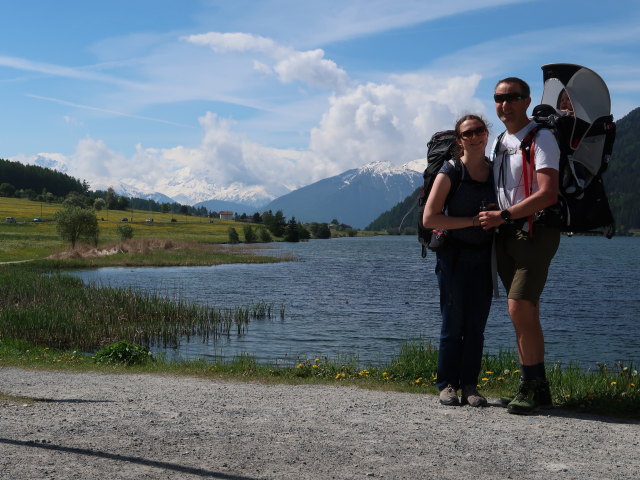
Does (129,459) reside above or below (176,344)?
above

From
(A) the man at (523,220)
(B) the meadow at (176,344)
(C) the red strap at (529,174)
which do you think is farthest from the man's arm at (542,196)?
(B) the meadow at (176,344)

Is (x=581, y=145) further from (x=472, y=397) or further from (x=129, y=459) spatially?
(x=129, y=459)

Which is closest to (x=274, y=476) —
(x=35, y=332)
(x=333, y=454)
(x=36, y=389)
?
(x=333, y=454)

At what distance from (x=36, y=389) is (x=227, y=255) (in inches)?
2931

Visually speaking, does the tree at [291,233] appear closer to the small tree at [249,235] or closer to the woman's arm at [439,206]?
the small tree at [249,235]

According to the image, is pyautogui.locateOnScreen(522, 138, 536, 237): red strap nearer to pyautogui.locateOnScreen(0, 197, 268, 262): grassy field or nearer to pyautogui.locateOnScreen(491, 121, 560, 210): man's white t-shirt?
pyautogui.locateOnScreen(491, 121, 560, 210): man's white t-shirt

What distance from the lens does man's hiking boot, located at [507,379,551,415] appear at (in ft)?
22.3

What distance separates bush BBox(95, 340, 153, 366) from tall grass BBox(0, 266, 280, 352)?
25.9 feet

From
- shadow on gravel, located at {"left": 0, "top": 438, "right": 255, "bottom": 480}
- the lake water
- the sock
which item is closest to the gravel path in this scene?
shadow on gravel, located at {"left": 0, "top": 438, "right": 255, "bottom": 480}

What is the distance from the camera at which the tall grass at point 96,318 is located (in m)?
21.3

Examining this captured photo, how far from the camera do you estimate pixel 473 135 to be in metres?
6.85

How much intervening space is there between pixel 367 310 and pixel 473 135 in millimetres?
28519

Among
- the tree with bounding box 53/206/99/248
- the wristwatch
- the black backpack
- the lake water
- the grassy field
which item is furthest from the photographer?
the tree with bounding box 53/206/99/248

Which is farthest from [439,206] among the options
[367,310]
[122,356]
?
[367,310]
